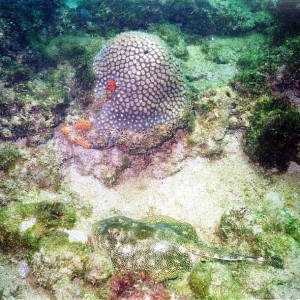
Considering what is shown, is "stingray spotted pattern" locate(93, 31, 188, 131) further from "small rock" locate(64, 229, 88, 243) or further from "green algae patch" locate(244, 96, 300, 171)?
"small rock" locate(64, 229, 88, 243)

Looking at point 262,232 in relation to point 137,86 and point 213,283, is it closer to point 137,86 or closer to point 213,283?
point 213,283

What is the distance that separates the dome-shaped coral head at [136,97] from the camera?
6066mm

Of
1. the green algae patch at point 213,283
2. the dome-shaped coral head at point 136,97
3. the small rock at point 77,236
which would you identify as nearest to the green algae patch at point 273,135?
the dome-shaped coral head at point 136,97

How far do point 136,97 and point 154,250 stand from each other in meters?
3.16

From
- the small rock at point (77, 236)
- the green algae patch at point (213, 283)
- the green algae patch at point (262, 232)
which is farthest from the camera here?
the small rock at point (77, 236)

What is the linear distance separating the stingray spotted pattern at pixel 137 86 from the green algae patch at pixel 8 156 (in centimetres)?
186

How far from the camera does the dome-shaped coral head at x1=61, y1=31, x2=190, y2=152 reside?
6.07m

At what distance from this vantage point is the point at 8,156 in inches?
233

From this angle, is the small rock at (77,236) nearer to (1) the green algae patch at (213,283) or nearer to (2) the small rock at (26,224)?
(2) the small rock at (26,224)

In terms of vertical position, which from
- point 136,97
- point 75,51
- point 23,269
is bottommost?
point 23,269

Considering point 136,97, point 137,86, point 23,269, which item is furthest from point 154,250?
point 137,86

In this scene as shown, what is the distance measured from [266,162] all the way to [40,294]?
510 centimetres

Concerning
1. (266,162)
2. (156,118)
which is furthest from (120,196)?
(266,162)

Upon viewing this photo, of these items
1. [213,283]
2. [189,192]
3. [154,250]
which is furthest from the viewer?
[189,192]
